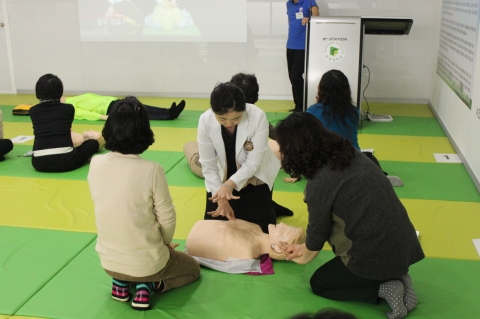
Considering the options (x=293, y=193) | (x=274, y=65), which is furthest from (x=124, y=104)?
(x=274, y=65)

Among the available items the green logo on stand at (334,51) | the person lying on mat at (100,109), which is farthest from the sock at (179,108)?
the green logo on stand at (334,51)

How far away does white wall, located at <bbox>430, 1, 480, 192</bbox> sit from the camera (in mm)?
4594

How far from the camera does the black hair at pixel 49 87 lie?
4.60m

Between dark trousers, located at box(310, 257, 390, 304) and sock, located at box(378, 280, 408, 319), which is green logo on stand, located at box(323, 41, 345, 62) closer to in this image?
dark trousers, located at box(310, 257, 390, 304)

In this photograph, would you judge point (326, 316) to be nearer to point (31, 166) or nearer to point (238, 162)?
point (238, 162)

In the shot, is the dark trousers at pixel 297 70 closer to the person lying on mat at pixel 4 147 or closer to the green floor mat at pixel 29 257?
the person lying on mat at pixel 4 147

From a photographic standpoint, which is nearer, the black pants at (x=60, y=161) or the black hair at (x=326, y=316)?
the black hair at (x=326, y=316)

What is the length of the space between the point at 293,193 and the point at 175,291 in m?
1.68

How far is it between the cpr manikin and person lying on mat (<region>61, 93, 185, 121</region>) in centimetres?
364

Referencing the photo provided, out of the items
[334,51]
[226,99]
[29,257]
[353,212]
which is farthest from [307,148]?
[334,51]

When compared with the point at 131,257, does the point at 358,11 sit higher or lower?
higher

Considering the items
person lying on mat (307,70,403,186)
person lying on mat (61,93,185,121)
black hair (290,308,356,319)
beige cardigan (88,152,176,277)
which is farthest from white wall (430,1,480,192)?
black hair (290,308,356,319)

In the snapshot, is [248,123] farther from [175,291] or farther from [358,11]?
[358,11]

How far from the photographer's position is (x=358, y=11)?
7457mm
